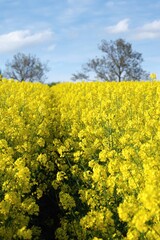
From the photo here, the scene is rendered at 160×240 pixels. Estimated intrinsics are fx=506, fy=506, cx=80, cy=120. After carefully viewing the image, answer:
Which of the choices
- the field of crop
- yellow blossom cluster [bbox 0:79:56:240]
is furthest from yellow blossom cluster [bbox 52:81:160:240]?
yellow blossom cluster [bbox 0:79:56:240]

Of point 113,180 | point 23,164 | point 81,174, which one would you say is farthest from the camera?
point 81,174

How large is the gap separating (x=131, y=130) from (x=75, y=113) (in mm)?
1927

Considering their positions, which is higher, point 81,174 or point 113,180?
point 113,180

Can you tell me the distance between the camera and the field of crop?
13.4 ft

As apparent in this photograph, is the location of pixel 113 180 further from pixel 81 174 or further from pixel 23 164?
pixel 81 174

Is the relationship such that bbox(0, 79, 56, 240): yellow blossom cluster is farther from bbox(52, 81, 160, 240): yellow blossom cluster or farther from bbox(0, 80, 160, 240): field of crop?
bbox(52, 81, 160, 240): yellow blossom cluster

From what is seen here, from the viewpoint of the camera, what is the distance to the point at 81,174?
5668mm

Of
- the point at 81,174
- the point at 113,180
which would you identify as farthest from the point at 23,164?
the point at 81,174

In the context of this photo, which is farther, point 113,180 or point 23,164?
point 23,164

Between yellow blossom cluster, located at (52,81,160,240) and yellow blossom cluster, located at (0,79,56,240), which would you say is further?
yellow blossom cluster, located at (0,79,56,240)

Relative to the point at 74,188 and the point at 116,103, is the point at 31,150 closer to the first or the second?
the point at 74,188

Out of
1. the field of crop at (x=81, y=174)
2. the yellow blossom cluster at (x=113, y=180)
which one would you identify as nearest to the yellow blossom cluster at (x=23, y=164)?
the field of crop at (x=81, y=174)

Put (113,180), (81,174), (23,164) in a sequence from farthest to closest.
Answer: (81,174)
(23,164)
(113,180)

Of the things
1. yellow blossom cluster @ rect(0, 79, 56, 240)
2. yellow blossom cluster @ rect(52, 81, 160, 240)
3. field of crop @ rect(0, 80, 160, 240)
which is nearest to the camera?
yellow blossom cluster @ rect(52, 81, 160, 240)
